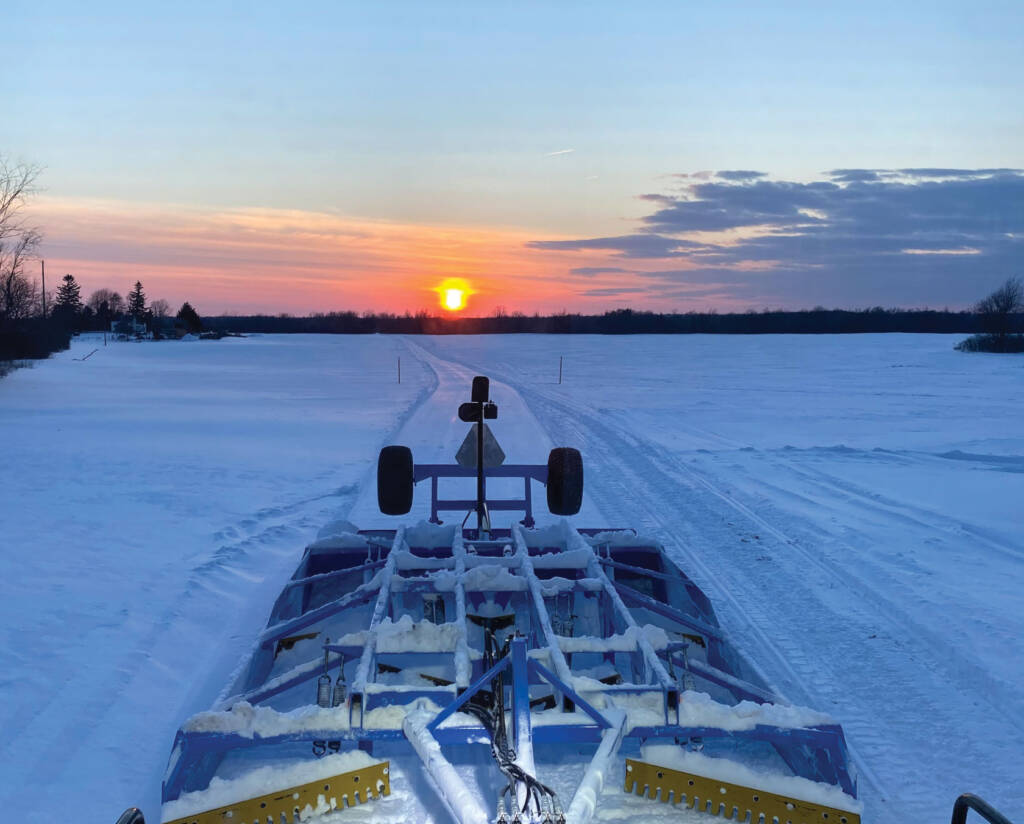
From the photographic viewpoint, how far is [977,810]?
7.41 feet

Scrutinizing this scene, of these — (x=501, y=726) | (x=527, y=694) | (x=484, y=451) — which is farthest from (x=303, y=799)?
(x=484, y=451)

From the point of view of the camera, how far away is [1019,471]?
486 inches

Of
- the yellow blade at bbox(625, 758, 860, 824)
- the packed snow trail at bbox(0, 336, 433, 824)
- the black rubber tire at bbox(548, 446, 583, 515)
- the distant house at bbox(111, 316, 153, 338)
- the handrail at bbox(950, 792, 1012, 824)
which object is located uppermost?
the distant house at bbox(111, 316, 153, 338)

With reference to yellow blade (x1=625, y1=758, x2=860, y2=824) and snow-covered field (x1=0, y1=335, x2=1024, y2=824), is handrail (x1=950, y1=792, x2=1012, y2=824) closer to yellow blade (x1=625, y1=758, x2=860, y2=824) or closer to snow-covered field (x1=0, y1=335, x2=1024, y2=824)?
yellow blade (x1=625, y1=758, x2=860, y2=824)

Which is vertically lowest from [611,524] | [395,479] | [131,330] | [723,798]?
[611,524]

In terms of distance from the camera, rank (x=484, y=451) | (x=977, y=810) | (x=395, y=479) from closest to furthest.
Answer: (x=977, y=810), (x=395, y=479), (x=484, y=451)

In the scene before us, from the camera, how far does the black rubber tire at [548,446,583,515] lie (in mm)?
5738

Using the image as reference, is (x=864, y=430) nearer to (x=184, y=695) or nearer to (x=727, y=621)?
(x=727, y=621)

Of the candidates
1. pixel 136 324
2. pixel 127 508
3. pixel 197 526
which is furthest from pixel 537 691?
pixel 136 324

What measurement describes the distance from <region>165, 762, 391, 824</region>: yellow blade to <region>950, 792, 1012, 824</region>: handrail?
198cm

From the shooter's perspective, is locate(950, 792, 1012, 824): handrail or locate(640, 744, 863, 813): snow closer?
locate(950, 792, 1012, 824): handrail

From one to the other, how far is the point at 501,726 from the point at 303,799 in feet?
2.50

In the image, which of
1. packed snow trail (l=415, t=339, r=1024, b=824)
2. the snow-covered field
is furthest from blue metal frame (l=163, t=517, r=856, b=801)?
packed snow trail (l=415, t=339, r=1024, b=824)

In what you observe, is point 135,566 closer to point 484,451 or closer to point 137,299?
point 484,451
